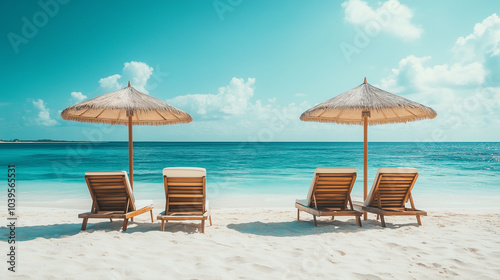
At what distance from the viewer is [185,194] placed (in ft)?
13.8

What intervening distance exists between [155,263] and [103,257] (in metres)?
0.55

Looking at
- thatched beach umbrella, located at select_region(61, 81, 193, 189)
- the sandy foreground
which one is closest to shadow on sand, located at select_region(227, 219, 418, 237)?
Answer: the sandy foreground

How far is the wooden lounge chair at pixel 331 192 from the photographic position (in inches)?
167

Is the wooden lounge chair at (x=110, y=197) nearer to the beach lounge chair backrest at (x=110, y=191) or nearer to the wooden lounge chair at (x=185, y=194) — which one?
the beach lounge chair backrest at (x=110, y=191)

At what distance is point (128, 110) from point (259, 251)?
2.92 m

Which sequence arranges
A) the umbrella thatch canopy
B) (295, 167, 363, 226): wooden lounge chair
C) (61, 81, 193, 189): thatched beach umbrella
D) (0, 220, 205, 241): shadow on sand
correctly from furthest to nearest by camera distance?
the umbrella thatch canopy < (61, 81, 193, 189): thatched beach umbrella < (295, 167, 363, 226): wooden lounge chair < (0, 220, 205, 241): shadow on sand

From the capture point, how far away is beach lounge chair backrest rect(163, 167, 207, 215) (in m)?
4.05

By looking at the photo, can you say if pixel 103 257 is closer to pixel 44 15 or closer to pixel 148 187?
pixel 44 15

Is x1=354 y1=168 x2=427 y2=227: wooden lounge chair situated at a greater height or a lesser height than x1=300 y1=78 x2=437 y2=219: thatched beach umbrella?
lesser

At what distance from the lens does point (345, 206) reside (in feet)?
14.8

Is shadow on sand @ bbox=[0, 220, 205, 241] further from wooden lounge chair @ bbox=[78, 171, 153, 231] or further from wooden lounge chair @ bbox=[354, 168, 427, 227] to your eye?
wooden lounge chair @ bbox=[354, 168, 427, 227]

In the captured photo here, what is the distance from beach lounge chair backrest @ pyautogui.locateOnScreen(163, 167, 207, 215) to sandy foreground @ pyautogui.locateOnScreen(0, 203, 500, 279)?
299mm

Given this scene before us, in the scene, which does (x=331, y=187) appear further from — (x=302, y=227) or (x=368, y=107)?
(x=368, y=107)

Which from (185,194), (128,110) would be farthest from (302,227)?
(128,110)
